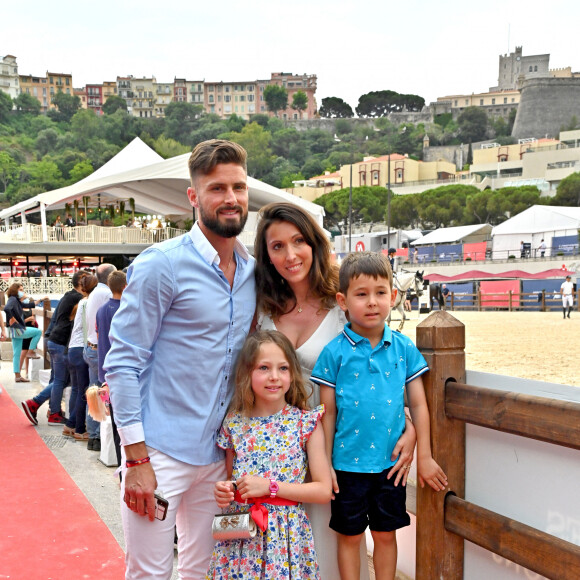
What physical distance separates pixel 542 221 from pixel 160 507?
3709 cm

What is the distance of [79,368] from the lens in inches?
217

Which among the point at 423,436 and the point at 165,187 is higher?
the point at 165,187

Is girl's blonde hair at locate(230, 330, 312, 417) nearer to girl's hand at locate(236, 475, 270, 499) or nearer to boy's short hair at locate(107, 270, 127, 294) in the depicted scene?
girl's hand at locate(236, 475, 270, 499)

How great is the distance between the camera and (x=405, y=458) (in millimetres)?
1866

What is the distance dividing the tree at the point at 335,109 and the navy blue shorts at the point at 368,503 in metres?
146

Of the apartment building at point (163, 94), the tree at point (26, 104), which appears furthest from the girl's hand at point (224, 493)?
the apartment building at point (163, 94)

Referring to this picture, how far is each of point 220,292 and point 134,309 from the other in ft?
0.91

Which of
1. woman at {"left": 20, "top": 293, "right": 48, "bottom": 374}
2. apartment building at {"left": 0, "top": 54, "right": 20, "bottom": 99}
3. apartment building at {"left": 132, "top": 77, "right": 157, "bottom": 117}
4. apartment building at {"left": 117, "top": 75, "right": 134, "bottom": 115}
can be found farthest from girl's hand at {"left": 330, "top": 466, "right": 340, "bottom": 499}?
apartment building at {"left": 117, "top": 75, "right": 134, "bottom": 115}

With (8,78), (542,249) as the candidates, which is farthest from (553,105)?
(8,78)

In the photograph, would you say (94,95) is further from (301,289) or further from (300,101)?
(301,289)

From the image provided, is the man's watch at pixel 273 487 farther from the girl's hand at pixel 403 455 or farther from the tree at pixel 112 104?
the tree at pixel 112 104

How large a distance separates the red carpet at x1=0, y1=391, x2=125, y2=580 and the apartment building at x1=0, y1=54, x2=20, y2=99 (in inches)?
5646

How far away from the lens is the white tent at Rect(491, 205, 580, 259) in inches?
1353

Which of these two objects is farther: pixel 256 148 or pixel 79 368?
pixel 256 148
